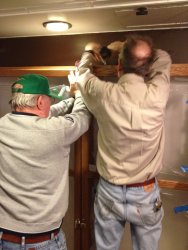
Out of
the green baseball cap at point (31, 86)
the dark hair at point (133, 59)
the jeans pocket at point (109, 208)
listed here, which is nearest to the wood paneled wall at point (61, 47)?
the dark hair at point (133, 59)

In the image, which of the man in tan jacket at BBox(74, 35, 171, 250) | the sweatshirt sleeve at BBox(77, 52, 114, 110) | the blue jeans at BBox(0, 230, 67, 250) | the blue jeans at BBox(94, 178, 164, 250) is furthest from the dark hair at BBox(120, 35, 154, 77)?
the blue jeans at BBox(0, 230, 67, 250)

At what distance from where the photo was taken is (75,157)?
1542mm

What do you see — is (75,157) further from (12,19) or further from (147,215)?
(12,19)

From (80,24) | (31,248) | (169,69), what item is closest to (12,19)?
(80,24)

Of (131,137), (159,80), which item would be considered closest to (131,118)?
(131,137)

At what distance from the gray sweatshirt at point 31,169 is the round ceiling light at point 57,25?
2.09 ft

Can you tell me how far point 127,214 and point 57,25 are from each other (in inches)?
41.4

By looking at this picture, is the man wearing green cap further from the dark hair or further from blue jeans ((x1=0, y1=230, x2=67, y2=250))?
the dark hair

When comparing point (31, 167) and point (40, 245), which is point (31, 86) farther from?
point (40, 245)

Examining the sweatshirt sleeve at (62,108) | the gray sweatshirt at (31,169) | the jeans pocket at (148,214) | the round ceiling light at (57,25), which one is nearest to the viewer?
the gray sweatshirt at (31,169)

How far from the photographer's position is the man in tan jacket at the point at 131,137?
1.20 m

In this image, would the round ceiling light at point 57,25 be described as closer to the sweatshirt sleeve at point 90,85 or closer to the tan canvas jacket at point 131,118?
the sweatshirt sleeve at point 90,85

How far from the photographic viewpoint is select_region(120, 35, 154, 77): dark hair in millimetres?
1205

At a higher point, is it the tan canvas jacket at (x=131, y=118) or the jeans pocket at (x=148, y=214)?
the tan canvas jacket at (x=131, y=118)
